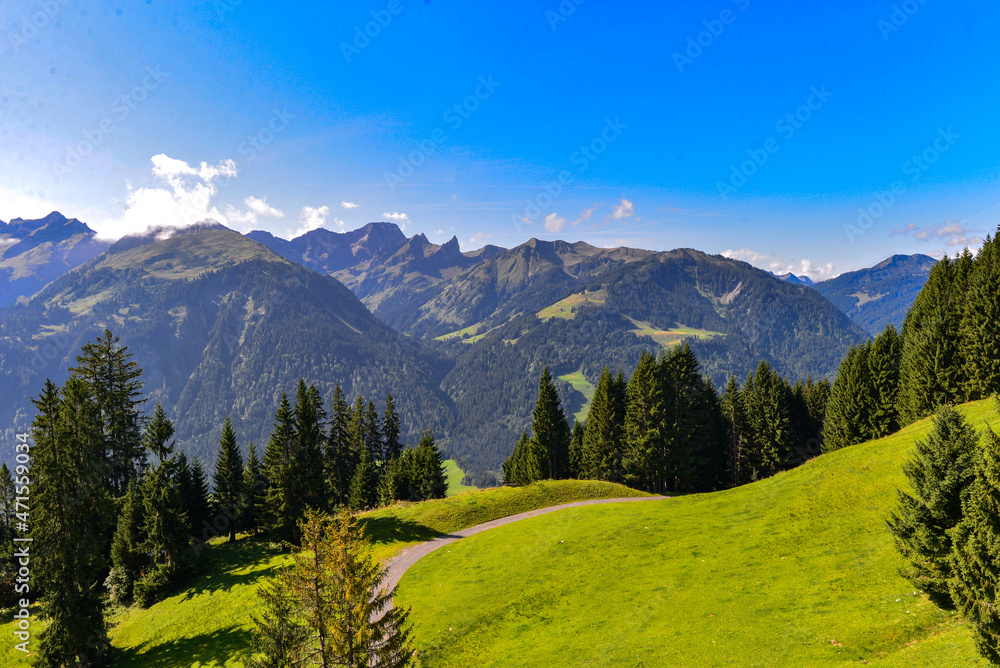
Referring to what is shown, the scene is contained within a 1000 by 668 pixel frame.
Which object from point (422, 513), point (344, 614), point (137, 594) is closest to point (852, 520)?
point (344, 614)

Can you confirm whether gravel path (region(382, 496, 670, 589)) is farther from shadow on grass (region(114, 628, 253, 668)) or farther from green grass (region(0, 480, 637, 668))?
shadow on grass (region(114, 628, 253, 668))

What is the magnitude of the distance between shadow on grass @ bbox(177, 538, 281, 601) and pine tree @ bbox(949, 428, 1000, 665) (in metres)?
41.7

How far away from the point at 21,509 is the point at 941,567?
56.6 m

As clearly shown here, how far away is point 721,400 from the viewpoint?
264 feet

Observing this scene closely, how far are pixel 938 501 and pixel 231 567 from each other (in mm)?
52613

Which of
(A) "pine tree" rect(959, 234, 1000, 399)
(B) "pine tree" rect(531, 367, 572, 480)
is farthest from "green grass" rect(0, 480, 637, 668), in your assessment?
(A) "pine tree" rect(959, 234, 1000, 399)

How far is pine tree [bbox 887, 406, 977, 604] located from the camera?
58.9 feet

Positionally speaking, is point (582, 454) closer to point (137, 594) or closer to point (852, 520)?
point (852, 520)

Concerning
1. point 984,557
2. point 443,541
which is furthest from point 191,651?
point 984,557

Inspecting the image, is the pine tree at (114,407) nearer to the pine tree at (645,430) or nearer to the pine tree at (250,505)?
the pine tree at (250,505)

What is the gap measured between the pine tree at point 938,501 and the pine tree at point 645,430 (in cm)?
4157

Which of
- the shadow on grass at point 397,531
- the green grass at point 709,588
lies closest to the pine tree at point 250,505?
the shadow on grass at point 397,531

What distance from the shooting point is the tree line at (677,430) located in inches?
2448

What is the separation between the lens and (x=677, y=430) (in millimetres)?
61781
